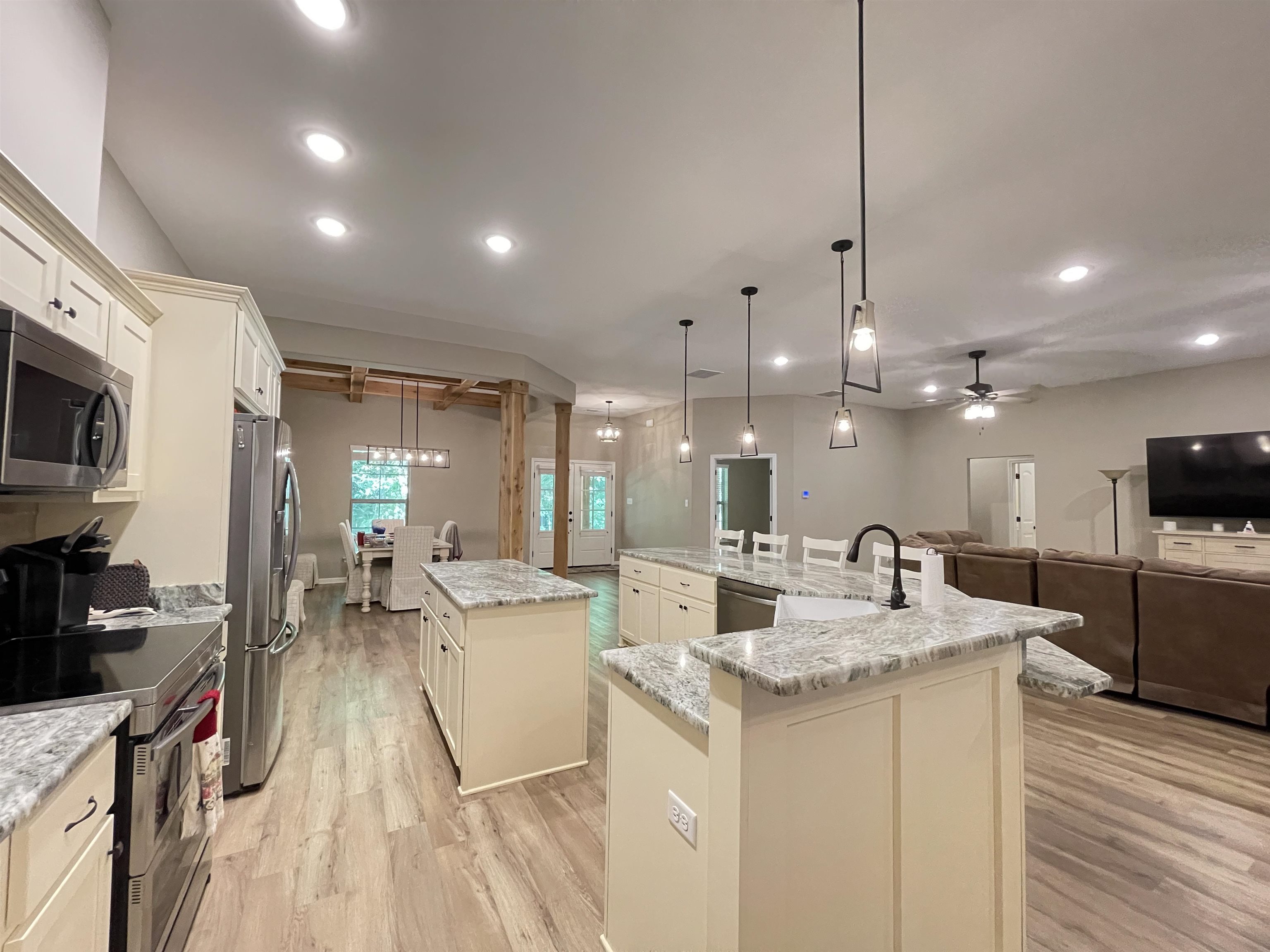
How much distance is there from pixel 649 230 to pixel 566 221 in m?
0.46

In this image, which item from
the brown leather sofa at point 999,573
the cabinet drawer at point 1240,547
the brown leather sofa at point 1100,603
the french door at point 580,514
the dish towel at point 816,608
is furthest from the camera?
the french door at point 580,514

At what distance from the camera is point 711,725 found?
106 centimetres

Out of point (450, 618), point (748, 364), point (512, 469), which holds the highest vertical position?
point (748, 364)

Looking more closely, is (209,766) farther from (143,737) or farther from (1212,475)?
(1212,475)

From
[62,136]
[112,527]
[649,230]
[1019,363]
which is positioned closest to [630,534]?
[1019,363]

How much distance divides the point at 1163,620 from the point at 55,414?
5383mm

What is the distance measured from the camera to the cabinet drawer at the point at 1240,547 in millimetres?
5195

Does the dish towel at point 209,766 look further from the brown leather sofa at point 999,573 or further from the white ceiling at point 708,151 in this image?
the brown leather sofa at point 999,573

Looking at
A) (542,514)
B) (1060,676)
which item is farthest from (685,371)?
(1060,676)

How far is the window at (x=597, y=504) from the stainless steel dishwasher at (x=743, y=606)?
6385mm

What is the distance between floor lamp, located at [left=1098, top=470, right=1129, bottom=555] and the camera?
6.17m

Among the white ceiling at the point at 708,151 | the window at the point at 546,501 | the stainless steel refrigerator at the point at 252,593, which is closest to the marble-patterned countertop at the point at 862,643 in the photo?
the white ceiling at the point at 708,151

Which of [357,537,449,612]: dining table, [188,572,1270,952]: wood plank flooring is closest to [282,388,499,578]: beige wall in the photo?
[357,537,449,612]: dining table

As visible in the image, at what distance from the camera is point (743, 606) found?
326 centimetres
